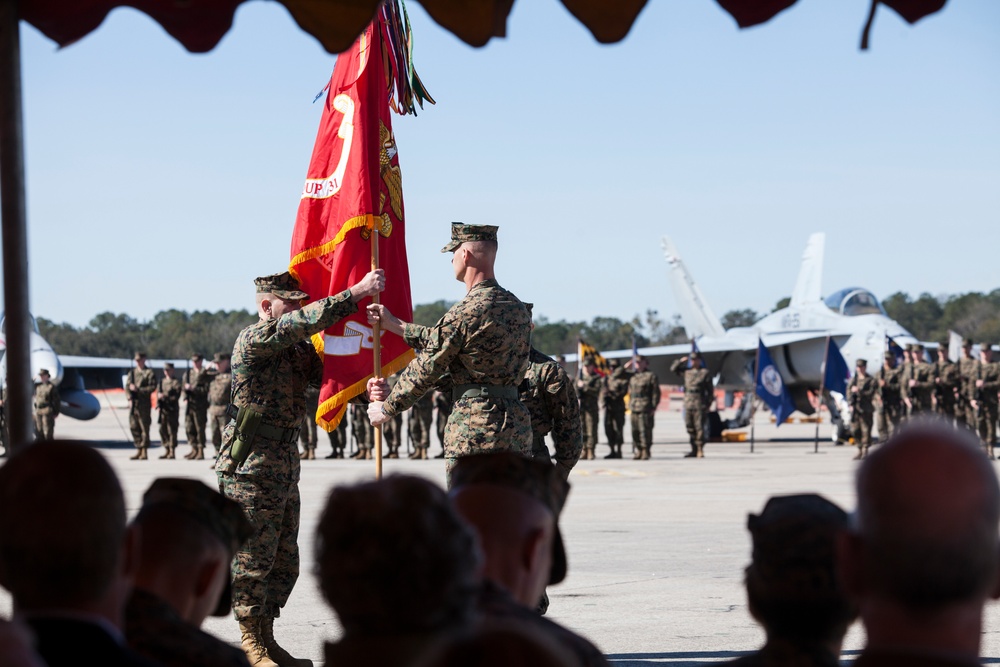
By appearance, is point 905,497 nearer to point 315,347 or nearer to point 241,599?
point 241,599

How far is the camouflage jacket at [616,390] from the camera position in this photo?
25.0 meters

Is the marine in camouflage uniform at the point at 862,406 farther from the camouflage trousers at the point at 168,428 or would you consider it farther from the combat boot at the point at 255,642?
the combat boot at the point at 255,642

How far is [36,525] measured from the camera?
2.12 metres

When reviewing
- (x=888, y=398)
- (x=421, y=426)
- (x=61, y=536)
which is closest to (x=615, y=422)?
(x=421, y=426)

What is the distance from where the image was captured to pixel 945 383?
2352 centimetres

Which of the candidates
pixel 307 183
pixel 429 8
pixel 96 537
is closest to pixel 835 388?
pixel 307 183

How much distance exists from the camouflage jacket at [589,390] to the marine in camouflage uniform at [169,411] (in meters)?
8.47

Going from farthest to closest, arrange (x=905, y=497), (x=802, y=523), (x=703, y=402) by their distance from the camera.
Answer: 1. (x=703, y=402)
2. (x=802, y=523)
3. (x=905, y=497)

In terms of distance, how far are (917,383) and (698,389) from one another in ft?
14.0

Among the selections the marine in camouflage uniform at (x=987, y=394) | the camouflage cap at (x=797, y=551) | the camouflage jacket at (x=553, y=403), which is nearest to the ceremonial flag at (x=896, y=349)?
the marine in camouflage uniform at (x=987, y=394)

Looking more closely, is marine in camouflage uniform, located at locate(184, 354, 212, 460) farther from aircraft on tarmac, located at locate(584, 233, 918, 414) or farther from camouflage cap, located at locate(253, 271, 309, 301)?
camouflage cap, located at locate(253, 271, 309, 301)

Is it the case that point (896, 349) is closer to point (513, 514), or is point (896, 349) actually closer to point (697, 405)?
point (697, 405)

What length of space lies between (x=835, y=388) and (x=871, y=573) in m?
24.0

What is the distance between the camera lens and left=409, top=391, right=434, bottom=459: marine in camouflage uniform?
2405 centimetres
